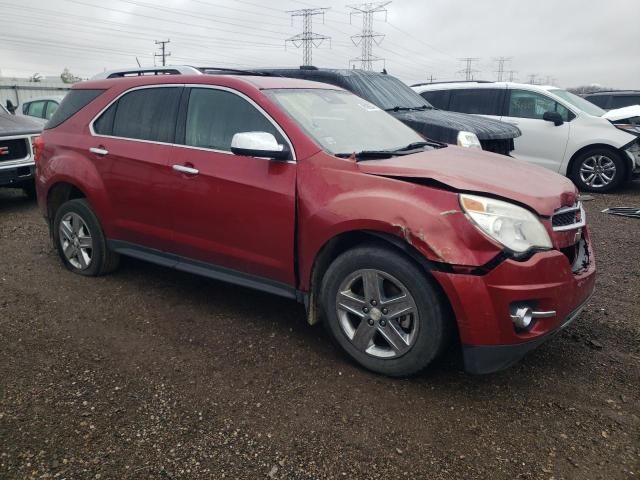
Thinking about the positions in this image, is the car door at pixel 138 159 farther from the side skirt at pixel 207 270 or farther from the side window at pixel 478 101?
the side window at pixel 478 101

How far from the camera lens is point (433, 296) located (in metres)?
2.70

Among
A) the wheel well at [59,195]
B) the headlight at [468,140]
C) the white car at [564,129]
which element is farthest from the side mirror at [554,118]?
the wheel well at [59,195]

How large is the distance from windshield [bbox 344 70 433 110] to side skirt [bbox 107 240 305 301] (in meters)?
3.99

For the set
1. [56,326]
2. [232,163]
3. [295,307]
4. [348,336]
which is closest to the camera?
[348,336]

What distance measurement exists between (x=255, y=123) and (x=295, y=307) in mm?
1426

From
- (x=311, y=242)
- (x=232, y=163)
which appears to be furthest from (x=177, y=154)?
(x=311, y=242)

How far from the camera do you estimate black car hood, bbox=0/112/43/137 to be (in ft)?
23.8

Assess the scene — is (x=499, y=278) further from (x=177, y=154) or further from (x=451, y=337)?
(x=177, y=154)

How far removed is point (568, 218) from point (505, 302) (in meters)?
0.74

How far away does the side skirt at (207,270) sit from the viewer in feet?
11.1

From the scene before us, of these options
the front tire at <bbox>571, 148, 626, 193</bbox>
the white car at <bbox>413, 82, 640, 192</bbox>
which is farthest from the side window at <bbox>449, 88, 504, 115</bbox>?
the front tire at <bbox>571, 148, 626, 193</bbox>

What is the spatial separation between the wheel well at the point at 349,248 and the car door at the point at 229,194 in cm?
17

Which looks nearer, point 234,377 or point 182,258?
point 234,377

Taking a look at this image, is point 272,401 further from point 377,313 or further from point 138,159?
point 138,159
